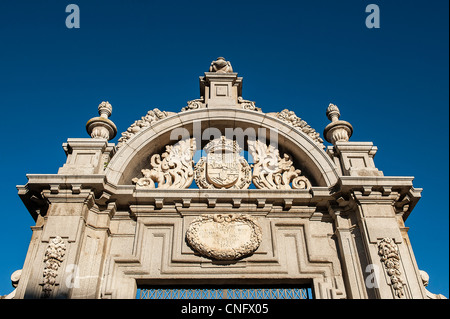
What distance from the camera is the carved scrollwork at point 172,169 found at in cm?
931

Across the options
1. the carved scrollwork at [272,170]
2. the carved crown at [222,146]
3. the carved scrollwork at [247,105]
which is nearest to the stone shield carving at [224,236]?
the carved scrollwork at [272,170]

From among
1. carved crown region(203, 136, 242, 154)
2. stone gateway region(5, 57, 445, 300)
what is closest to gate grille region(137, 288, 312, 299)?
stone gateway region(5, 57, 445, 300)

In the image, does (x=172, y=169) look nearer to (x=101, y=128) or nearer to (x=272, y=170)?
(x=101, y=128)

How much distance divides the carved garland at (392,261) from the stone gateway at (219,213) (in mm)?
19

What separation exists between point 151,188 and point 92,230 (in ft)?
5.20

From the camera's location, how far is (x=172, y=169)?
9.55 metres

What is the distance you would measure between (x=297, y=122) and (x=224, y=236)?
355 cm

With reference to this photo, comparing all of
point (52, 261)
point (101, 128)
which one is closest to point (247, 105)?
point (101, 128)

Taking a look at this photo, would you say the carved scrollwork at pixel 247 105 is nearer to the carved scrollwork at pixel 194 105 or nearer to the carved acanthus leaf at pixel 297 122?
the carved acanthus leaf at pixel 297 122

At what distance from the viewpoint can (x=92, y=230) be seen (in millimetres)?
8195
